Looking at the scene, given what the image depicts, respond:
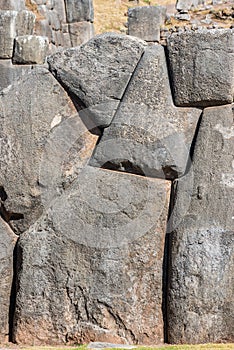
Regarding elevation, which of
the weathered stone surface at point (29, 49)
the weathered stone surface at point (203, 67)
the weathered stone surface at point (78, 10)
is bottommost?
the weathered stone surface at point (78, 10)

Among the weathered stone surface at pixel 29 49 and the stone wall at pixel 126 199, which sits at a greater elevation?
the stone wall at pixel 126 199

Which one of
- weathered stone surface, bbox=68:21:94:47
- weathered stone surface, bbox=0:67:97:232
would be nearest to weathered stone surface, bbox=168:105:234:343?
weathered stone surface, bbox=0:67:97:232

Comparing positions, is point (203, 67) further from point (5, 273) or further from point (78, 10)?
point (78, 10)

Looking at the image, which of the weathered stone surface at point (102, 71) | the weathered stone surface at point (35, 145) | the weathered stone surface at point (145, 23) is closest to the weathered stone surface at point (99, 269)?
the weathered stone surface at point (35, 145)

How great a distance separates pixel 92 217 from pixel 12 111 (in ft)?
3.40

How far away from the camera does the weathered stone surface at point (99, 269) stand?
15.7 feet

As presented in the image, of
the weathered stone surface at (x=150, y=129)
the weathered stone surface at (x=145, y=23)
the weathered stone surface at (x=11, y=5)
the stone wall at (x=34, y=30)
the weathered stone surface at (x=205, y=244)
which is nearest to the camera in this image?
the weathered stone surface at (x=205, y=244)

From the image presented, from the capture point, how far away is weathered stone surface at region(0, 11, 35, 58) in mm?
11875

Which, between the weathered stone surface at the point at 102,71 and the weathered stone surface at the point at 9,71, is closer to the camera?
the weathered stone surface at the point at 102,71

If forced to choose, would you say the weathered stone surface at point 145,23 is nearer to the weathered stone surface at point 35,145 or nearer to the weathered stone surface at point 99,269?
the weathered stone surface at point 35,145

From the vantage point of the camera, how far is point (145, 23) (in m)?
17.7

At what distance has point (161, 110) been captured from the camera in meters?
4.93

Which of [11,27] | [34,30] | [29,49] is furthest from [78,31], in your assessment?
[29,49]

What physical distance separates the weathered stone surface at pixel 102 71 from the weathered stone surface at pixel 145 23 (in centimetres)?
1279
